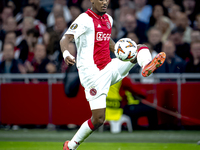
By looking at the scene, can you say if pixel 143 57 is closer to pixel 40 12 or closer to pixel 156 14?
pixel 156 14

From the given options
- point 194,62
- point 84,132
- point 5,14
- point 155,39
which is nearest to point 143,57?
point 84,132

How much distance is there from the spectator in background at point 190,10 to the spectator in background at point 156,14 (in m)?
0.67

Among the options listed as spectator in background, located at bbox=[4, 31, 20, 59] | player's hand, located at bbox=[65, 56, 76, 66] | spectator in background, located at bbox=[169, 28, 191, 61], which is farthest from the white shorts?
spectator in background, located at bbox=[4, 31, 20, 59]

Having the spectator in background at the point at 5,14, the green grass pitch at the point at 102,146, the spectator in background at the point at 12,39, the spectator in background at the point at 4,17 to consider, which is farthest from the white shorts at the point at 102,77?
the spectator in background at the point at 5,14

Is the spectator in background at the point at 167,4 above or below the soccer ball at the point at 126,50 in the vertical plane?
above

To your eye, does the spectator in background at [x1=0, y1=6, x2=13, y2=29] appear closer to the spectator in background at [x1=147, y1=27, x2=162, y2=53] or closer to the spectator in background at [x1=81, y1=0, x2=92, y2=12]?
the spectator in background at [x1=81, y1=0, x2=92, y2=12]

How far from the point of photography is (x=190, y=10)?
9.39m

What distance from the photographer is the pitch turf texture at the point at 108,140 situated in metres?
6.31

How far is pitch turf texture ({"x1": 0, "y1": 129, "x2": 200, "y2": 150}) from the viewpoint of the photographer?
20.7 ft

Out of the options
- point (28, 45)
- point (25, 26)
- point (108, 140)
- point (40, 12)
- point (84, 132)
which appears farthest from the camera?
point (40, 12)

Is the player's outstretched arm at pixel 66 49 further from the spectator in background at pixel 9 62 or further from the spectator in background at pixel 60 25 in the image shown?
the spectator in background at pixel 60 25

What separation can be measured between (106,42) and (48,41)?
467 cm

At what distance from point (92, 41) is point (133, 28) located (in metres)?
4.20

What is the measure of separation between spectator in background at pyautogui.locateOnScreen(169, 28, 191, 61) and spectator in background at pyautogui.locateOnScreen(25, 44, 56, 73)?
2.99 m
